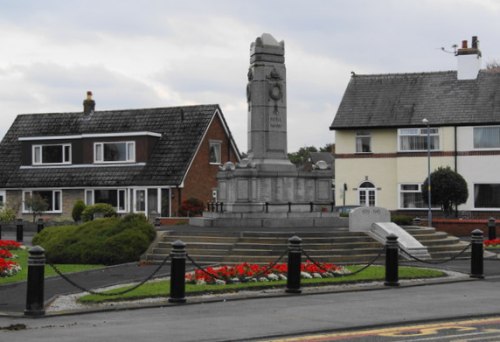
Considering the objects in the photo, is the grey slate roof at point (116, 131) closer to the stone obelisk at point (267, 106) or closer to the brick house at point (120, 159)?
the brick house at point (120, 159)

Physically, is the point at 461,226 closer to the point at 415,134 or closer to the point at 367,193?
the point at 415,134

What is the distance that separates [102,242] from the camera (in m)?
25.0

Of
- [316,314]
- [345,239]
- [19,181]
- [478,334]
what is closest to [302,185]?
[345,239]

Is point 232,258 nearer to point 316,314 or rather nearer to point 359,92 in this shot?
point 316,314

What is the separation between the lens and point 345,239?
25344mm

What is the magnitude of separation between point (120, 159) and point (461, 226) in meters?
22.1

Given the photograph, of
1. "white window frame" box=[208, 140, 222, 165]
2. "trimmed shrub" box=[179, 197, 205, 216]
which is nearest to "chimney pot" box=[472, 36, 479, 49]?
"white window frame" box=[208, 140, 222, 165]

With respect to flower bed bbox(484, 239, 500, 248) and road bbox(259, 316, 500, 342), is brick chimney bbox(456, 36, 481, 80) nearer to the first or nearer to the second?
flower bed bbox(484, 239, 500, 248)

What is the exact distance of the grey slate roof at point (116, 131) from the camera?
52.0 meters

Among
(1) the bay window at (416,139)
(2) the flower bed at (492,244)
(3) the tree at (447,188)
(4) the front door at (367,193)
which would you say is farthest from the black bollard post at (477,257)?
(4) the front door at (367,193)

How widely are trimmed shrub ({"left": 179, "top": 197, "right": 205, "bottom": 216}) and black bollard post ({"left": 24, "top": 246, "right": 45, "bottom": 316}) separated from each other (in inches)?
1314

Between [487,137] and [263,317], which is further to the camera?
[487,137]

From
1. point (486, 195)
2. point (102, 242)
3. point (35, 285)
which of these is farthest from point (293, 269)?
point (486, 195)

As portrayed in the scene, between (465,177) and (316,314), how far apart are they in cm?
3834
